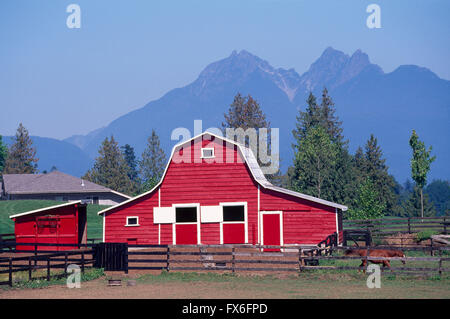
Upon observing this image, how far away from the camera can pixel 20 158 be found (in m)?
129

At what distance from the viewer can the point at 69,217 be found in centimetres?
3550

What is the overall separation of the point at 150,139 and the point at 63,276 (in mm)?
104059

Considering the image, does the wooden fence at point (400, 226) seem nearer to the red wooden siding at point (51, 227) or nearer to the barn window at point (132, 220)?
the barn window at point (132, 220)

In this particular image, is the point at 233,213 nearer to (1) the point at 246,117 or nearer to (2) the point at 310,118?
(1) the point at 246,117

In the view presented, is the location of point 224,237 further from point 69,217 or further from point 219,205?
point 69,217

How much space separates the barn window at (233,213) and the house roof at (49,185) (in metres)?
48.2

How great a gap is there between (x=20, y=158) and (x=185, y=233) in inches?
3972

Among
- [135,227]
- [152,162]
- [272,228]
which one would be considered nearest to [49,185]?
[152,162]

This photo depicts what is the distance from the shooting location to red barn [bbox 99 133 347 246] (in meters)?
34.4

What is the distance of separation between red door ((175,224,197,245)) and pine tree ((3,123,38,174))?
9486 centimetres

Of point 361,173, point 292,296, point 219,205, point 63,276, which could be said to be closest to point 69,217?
point 219,205

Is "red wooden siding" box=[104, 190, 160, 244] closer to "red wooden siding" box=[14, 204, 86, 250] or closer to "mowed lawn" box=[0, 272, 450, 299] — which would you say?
"red wooden siding" box=[14, 204, 86, 250]

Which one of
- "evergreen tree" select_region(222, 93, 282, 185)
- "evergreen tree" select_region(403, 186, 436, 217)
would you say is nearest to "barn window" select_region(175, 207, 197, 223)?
"evergreen tree" select_region(403, 186, 436, 217)

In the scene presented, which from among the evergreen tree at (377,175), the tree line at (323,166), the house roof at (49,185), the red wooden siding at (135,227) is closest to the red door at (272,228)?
the red wooden siding at (135,227)
